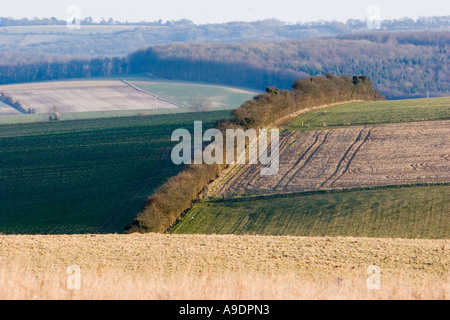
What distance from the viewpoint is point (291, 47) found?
140500 millimetres

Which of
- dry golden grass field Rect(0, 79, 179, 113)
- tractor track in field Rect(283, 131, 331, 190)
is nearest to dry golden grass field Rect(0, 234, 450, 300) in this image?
tractor track in field Rect(283, 131, 331, 190)

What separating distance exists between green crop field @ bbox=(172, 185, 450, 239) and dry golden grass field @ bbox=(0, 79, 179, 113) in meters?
60.7

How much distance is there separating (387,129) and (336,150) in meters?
6.45

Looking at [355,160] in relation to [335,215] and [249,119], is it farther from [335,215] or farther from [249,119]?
[335,215]

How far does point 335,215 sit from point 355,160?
11.1 m

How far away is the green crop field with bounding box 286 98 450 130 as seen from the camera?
164ft

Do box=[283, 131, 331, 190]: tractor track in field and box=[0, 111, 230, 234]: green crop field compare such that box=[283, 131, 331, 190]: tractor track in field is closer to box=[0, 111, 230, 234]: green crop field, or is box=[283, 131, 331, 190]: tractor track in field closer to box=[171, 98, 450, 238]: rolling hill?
box=[171, 98, 450, 238]: rolling hill

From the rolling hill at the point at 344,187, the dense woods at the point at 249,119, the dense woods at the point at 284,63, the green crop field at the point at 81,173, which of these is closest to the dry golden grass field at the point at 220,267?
the rolling hill at the point at 344,187

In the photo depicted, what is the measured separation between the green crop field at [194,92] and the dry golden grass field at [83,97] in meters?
2.55

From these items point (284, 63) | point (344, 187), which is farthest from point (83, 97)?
point (344, 187)

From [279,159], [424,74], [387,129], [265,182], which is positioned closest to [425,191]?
[265,182]

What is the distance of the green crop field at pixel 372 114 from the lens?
5007 cm

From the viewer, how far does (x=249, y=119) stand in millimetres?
45156
